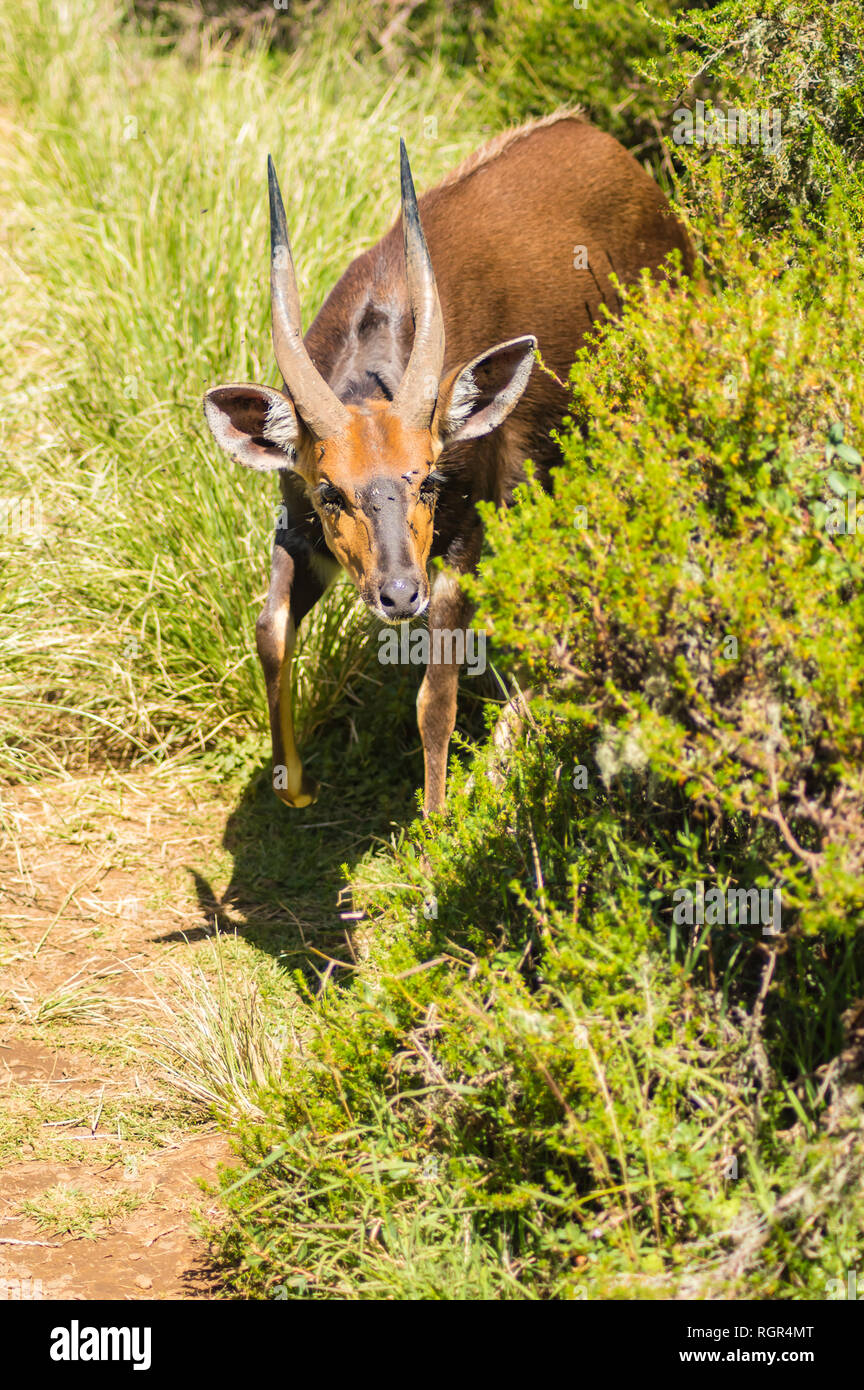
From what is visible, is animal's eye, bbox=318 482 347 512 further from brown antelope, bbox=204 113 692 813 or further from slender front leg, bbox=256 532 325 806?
slender front leg, bbox=256 532 325 806

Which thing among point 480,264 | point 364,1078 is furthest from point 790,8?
point 364,1078

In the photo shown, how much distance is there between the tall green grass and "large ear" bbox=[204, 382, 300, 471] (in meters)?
1.41

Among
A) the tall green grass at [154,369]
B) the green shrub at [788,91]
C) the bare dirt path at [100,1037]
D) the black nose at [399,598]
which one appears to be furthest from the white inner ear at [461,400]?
the bare dirt path at [100,1037]

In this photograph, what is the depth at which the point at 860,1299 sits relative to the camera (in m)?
2.74

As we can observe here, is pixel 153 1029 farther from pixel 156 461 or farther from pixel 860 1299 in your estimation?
pixel 156 461

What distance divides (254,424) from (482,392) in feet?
2.48

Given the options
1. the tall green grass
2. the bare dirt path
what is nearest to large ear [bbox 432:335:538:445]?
the tall green grass

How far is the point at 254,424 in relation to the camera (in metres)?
4.32

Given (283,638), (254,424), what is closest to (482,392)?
(254,424)

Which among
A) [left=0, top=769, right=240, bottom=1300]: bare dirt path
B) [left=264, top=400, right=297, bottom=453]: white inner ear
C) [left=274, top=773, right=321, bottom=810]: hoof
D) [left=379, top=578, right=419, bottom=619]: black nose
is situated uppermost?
[left=264, top=400, right=297, bottom=453]: white inner ear

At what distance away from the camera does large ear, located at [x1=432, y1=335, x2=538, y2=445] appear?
4.32m

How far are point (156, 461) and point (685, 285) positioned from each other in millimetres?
3299

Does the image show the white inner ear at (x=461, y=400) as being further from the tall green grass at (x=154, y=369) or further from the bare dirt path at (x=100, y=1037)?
the bare dirt path at (x=100, y=1037)
